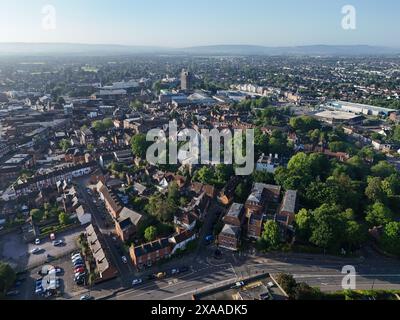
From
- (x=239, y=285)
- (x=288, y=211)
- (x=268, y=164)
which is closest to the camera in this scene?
(x=239, y=285)

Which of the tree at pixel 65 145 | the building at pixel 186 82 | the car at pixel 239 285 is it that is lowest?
the car at pixel 239 285

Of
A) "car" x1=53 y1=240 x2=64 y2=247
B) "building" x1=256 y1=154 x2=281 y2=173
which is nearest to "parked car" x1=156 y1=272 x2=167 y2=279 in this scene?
"car" x1=53 y1=240 x2=64 y2=247

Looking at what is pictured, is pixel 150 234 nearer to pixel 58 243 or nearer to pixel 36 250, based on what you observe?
pixel 58 243

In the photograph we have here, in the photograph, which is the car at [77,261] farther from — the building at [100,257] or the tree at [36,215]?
the tree at [36,215]

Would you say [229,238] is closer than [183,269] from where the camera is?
No

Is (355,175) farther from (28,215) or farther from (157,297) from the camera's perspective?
(28,215)

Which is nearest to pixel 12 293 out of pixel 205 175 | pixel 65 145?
pixel 205 175

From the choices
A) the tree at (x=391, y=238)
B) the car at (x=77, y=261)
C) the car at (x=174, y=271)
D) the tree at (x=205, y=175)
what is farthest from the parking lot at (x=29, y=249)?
the tree at (x=391, y=238)
